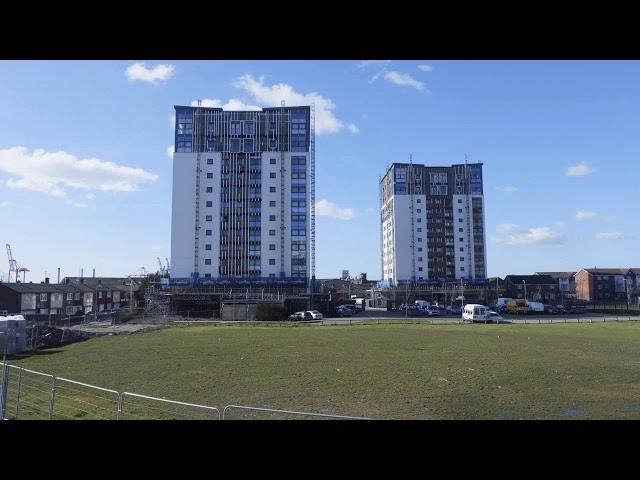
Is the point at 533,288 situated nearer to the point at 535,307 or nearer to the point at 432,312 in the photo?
the point at 535,307

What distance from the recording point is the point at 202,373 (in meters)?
15.8

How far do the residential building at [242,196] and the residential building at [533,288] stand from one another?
38.0 meters

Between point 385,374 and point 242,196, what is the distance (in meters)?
59.3

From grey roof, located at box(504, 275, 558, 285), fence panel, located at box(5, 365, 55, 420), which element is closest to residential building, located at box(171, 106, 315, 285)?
grey roof, located at box(504, 275, 558, 285)

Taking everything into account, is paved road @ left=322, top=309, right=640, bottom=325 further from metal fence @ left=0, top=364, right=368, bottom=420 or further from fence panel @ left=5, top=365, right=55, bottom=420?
metal fence @ left=0, top=364, right=368, bottom=420

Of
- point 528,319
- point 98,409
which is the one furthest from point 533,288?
point 98,409

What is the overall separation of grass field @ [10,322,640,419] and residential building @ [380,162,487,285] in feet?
214

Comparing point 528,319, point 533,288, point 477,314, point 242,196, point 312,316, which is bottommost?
point 528,319

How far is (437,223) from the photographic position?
302 ft

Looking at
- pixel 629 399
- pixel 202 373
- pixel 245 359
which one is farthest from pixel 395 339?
pixel 629 399

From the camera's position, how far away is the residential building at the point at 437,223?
297ft
